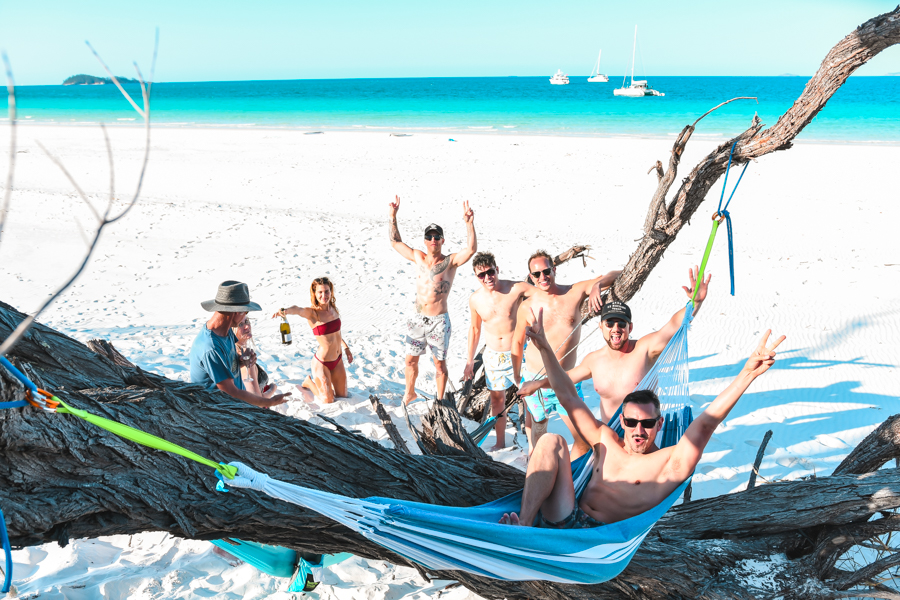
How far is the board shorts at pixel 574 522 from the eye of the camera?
7.62 ft

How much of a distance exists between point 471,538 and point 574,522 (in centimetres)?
68

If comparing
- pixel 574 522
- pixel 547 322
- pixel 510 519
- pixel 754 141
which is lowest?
pixel 574 522

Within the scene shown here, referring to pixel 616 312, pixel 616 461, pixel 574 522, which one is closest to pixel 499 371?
pixel 616 312

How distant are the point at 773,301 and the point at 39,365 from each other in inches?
260

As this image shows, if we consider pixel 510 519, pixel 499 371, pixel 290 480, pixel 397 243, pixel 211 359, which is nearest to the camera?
pixel 290 480

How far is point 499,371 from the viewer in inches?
162

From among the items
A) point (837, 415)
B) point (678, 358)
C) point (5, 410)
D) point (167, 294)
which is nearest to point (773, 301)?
point (837, 415)

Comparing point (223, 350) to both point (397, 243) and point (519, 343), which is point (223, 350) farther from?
point (397, 243)

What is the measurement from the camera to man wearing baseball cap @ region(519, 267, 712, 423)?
326 cm

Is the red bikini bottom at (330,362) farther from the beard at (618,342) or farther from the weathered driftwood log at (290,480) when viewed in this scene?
the weathered driftwood log at (290,480)

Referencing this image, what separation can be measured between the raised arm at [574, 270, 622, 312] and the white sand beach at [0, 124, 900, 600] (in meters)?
1.03

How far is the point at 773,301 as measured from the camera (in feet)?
21.7

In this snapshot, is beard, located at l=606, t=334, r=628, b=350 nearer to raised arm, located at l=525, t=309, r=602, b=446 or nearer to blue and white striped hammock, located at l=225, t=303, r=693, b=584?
raised arm, located at l=525, t=309, r=602, b=446

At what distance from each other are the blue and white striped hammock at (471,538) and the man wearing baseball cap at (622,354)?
4.21 feet
